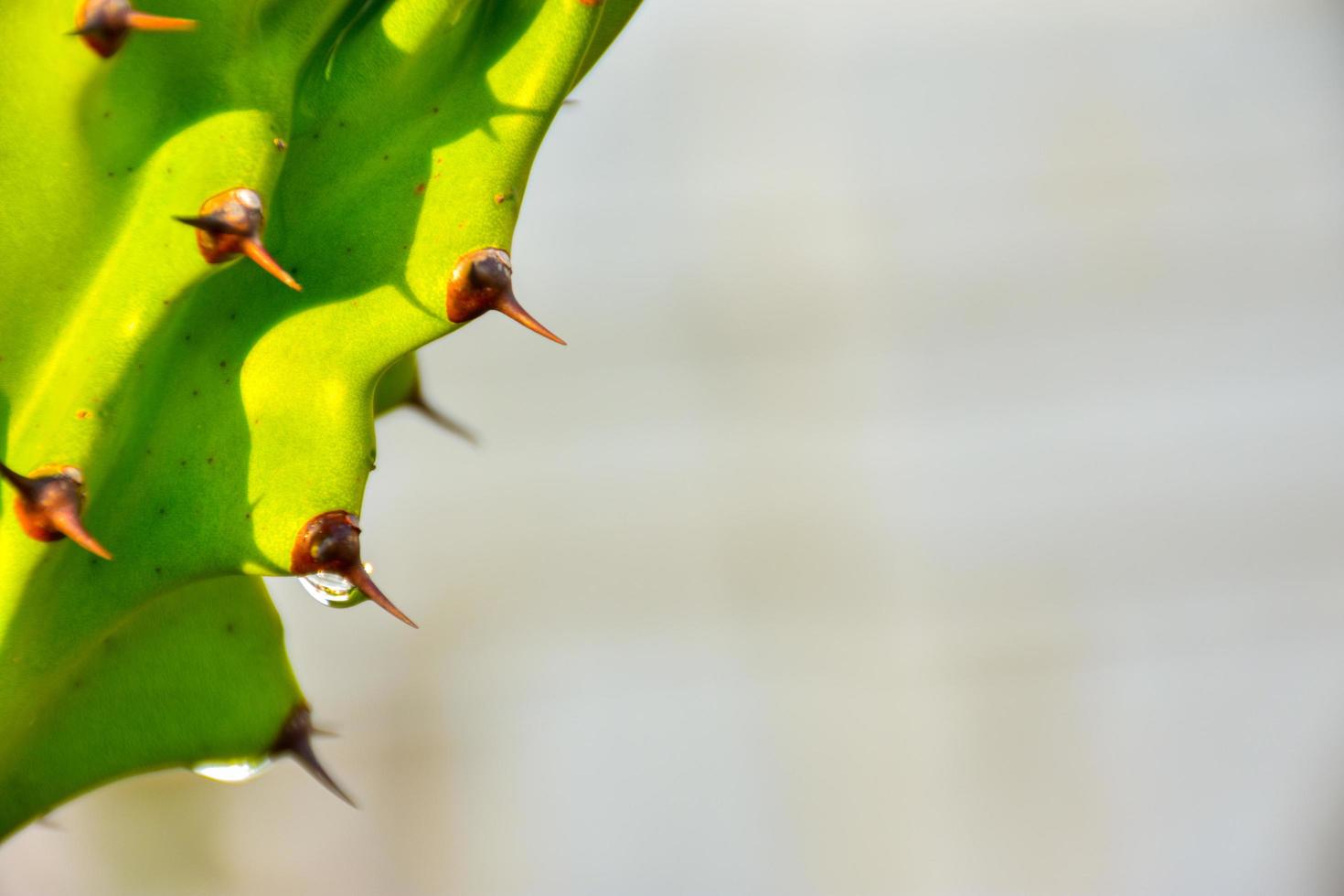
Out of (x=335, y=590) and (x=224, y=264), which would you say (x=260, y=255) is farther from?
(x=335, y=590)

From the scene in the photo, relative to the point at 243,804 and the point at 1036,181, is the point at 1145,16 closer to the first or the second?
the point at 1036,181

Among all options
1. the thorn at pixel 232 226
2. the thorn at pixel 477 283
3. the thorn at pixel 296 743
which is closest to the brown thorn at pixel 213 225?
the thorn at pixel 232 226

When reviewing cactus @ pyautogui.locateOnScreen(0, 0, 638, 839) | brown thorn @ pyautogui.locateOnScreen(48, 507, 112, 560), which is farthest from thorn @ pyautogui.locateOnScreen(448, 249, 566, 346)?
brown thorn @ pyautogui.locateOnScreen(48, 507, 112, 560)

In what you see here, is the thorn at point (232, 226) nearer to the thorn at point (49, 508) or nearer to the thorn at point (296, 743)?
the thorn at point (49, 508)

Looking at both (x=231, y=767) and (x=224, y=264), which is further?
(x=231, y=767)

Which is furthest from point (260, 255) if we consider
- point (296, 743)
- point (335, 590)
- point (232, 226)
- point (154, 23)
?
point (296, 743)

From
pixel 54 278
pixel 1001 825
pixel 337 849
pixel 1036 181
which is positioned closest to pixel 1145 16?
pixel 1036 181
